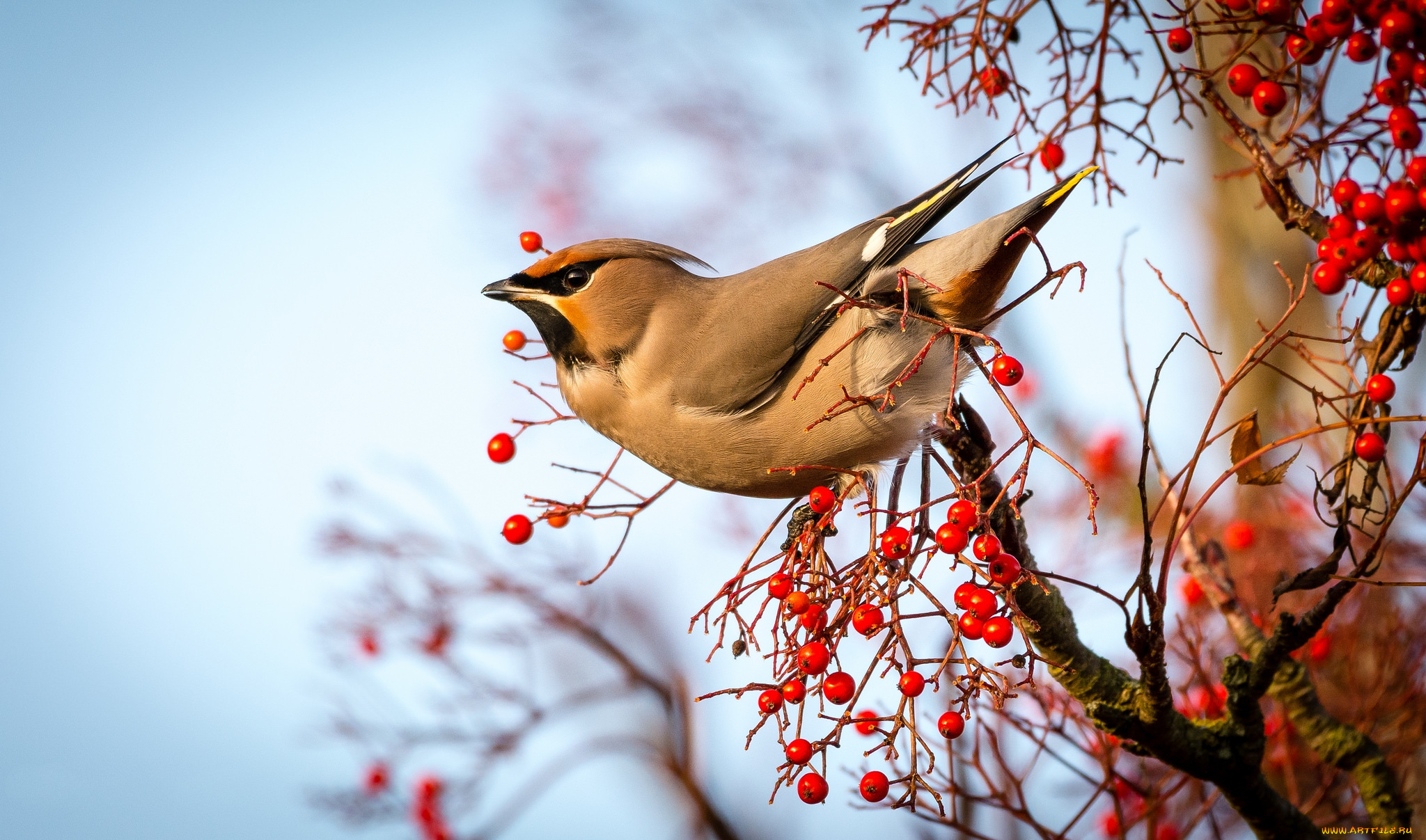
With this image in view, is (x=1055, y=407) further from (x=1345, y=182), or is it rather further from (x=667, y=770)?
(x=1345, y=182)

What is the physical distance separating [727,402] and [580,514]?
40 centimetres

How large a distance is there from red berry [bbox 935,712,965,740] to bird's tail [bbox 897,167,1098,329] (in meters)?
0.81

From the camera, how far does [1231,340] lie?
604cm

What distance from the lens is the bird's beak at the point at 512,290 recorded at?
233cm

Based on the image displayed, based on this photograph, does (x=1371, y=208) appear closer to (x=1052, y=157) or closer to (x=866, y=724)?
(x=1052, y=157)

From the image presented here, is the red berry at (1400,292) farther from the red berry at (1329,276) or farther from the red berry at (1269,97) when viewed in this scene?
the red berry at (1269,97)

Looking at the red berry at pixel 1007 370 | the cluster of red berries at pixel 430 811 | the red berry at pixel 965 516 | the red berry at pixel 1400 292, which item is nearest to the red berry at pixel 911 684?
the red berry at pixel 965 516

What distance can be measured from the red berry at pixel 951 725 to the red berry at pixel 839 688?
5.8 inches

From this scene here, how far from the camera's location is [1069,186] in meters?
1.95

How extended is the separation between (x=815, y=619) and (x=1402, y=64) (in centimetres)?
117

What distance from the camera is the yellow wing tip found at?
1924mm

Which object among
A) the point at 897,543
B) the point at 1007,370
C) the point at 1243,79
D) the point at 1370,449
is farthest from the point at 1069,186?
the point at 897,543

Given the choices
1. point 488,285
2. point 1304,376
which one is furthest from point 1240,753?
point 1304,376

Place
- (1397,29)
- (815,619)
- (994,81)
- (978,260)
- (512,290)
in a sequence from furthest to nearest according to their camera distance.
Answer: (512,290), (978,260), (994,81), (815,619), (1397,29)
